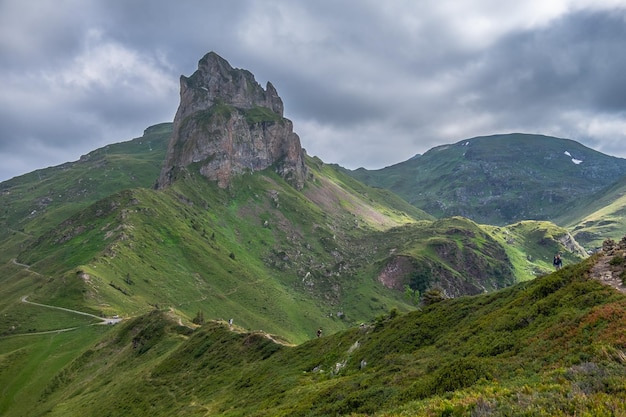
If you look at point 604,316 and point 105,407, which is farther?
point 105,407

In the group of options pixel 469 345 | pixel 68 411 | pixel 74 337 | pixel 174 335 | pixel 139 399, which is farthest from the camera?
pixel 74 337

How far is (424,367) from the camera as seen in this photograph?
119 ft

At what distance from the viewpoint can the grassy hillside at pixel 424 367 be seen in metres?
21.0

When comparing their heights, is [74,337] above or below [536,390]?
below

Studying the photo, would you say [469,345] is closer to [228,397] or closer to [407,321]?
[407,321]

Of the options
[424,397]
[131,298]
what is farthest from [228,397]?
[131,298]

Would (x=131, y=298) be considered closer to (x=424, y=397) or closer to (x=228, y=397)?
(x=228, y=397)

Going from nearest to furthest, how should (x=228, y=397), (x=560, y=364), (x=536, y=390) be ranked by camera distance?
(x=536, y=390), (x=560, y=364), (x=228, y=397)

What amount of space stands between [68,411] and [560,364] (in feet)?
346

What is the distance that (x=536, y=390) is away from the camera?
802 inches

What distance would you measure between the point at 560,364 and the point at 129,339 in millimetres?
121791

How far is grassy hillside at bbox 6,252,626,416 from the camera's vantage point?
21.0 m

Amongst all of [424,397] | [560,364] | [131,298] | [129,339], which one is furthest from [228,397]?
[131,298]

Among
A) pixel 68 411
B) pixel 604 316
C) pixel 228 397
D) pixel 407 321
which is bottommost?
pixel 68 411
